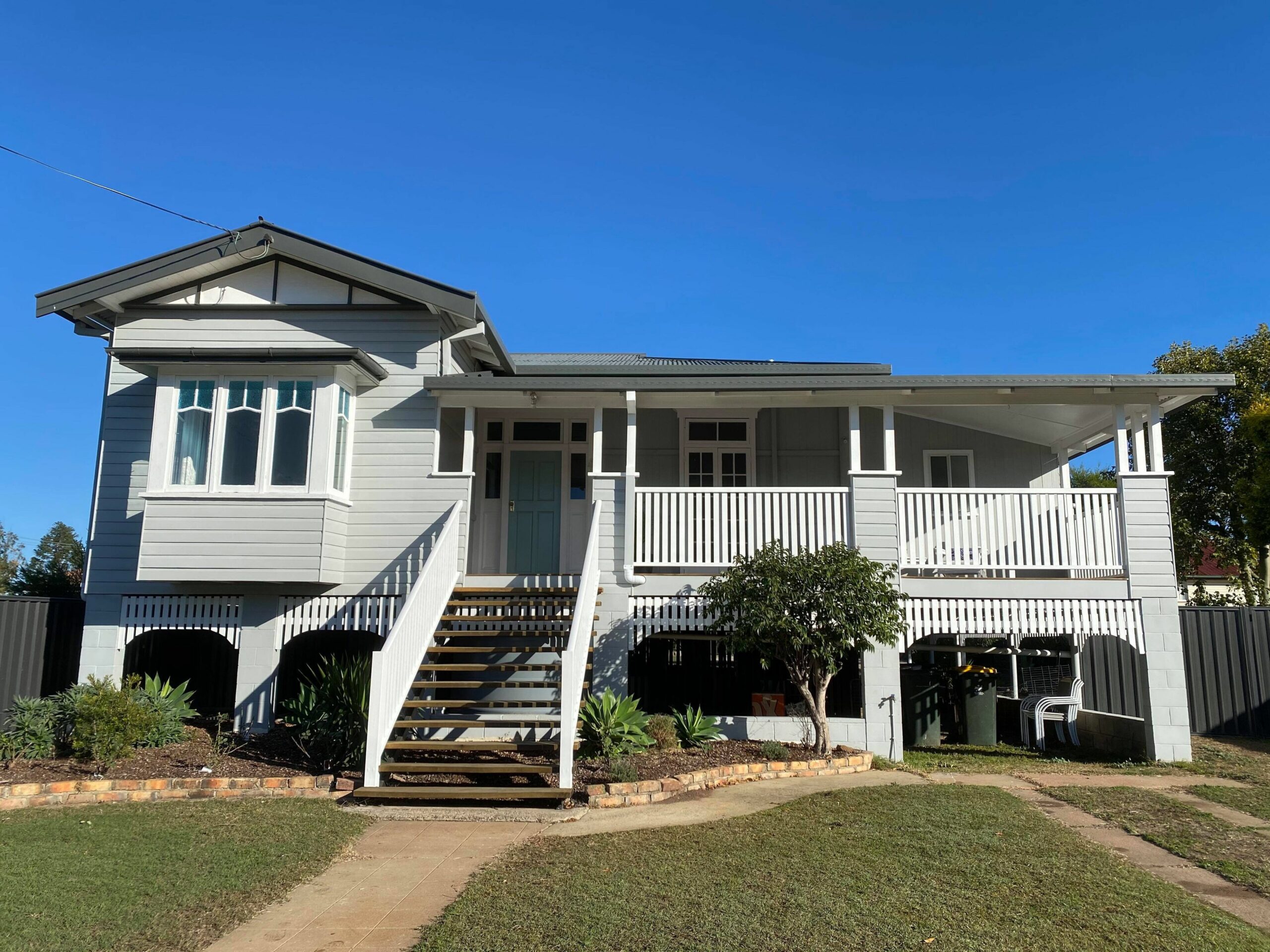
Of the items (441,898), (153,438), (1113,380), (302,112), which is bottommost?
(441,898)

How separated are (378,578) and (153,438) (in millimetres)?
3047

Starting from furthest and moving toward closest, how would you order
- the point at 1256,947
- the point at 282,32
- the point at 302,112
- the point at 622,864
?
the point at 302,112, the point at 282,32, the point at 622,864, the point at 1256,947

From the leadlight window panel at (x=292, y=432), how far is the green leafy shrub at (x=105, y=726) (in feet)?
9.31

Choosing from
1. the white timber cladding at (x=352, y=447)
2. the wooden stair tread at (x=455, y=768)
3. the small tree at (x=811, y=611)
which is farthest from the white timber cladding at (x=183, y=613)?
the small tree at (x=811, y=611)

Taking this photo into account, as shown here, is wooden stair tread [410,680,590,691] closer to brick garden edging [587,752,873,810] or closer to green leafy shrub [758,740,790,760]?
brick garden edging [587,752,873,810]

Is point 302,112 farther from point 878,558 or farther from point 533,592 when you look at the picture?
point 878,558

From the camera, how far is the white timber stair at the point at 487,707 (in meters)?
7.86

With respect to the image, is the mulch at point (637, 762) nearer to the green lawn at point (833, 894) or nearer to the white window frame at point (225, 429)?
the green lawn at point (833, 894)

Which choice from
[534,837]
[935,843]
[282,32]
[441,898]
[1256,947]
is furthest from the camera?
[282,32]

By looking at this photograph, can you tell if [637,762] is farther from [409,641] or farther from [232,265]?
[232,265]

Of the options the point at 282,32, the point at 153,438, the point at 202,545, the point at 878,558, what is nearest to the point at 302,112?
the point at 282,32

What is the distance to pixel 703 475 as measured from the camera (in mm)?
13516

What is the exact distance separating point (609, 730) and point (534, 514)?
4549 mm

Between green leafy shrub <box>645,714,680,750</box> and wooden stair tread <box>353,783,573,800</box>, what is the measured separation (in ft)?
6.15
